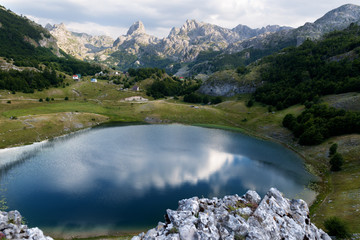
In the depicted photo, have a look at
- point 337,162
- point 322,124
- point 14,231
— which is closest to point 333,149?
point 337,162

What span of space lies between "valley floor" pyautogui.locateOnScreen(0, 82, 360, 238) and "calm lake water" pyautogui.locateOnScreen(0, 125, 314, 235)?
21.3 ft

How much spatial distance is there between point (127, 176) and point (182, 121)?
254ft

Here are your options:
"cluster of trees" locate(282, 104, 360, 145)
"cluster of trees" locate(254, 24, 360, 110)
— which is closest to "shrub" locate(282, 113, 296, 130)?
"cluster of trees" locate(282, 104, 360, 145)

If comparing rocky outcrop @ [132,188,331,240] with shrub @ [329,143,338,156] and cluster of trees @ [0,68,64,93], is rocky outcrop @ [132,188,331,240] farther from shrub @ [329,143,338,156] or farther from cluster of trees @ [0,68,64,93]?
cluster of trees @ [0,68,64,93]

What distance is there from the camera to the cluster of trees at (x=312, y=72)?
117681mm

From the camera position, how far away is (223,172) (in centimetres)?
5697

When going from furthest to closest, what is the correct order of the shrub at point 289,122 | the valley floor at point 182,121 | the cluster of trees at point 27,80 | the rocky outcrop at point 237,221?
the cluster of trees at point 27,80
the shrub at point 289,122
the valley floor at point 182,121
the rocky outcrop at point 237,221

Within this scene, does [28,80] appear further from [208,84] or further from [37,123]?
[208,84]

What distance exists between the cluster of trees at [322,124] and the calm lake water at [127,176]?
452 inches

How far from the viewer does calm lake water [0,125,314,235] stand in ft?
124

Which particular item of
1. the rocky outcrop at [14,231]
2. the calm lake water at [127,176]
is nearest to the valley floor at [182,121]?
the calm lake water at [127,176]

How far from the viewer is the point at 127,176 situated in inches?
2036

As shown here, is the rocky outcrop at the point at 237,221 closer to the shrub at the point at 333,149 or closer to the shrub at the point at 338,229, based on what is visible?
the shrub at the point at 338,229

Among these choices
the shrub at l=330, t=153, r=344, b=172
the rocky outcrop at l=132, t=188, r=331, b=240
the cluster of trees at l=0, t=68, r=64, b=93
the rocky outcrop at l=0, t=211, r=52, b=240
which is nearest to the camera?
the rocky outcrop at l=0, t=211, r=52, b=240
